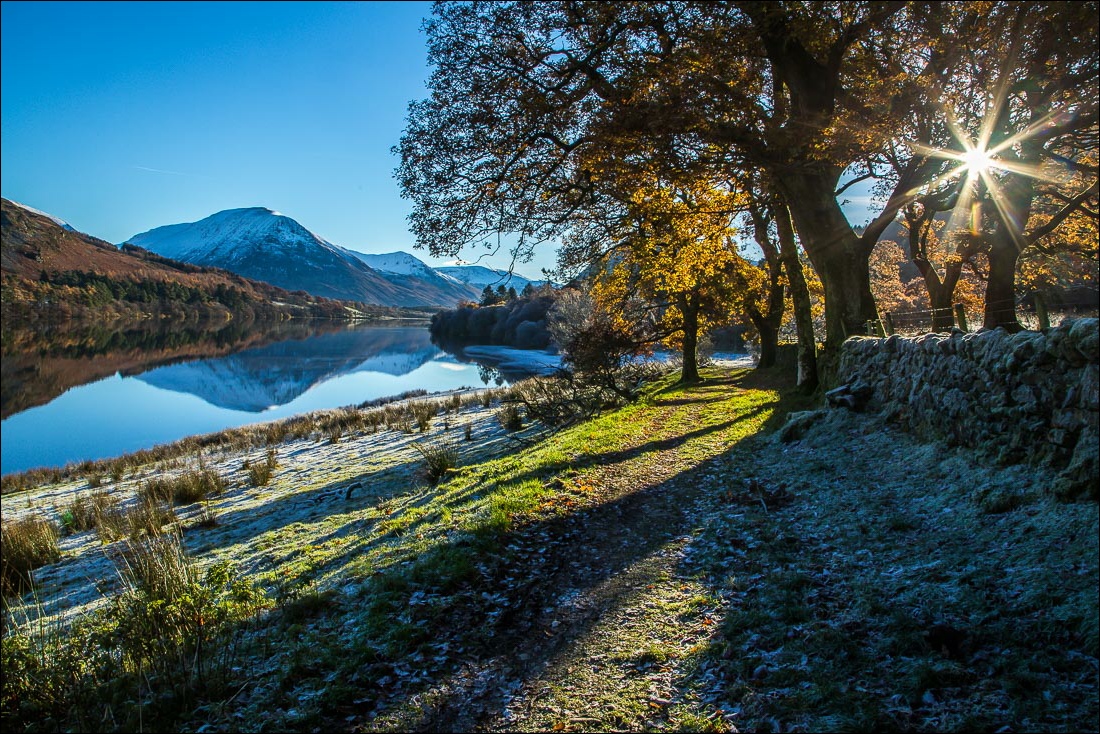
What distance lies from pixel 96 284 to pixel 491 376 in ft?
444

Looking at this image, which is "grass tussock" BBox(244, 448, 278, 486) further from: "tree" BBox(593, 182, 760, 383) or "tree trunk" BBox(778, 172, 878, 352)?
"tree trunk" BBox(778, 172, 878, 352)

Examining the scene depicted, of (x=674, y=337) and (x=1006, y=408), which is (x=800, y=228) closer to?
(x=1006, y=408)

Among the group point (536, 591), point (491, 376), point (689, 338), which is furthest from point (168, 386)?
point (536, 591)

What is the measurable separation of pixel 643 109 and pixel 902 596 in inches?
334

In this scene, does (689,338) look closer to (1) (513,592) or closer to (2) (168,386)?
(1) (513,592)

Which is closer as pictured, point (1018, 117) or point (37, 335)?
point (1018, 117)

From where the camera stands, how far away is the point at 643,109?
9.48 meters

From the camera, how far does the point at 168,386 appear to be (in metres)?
48.2

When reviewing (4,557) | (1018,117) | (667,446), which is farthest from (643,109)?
(4,557)

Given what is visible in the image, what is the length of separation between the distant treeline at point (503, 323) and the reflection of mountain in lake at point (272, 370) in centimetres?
1168

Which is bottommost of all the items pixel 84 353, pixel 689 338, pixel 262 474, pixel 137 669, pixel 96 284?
pixel 262 474

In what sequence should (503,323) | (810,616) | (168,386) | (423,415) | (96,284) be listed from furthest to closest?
(96,284) → (503,323) → (168,386) → (423,415) → (810,616)

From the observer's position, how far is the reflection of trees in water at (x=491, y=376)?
47.5 m

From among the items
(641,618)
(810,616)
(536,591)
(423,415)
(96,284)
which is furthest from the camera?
(96,284)
